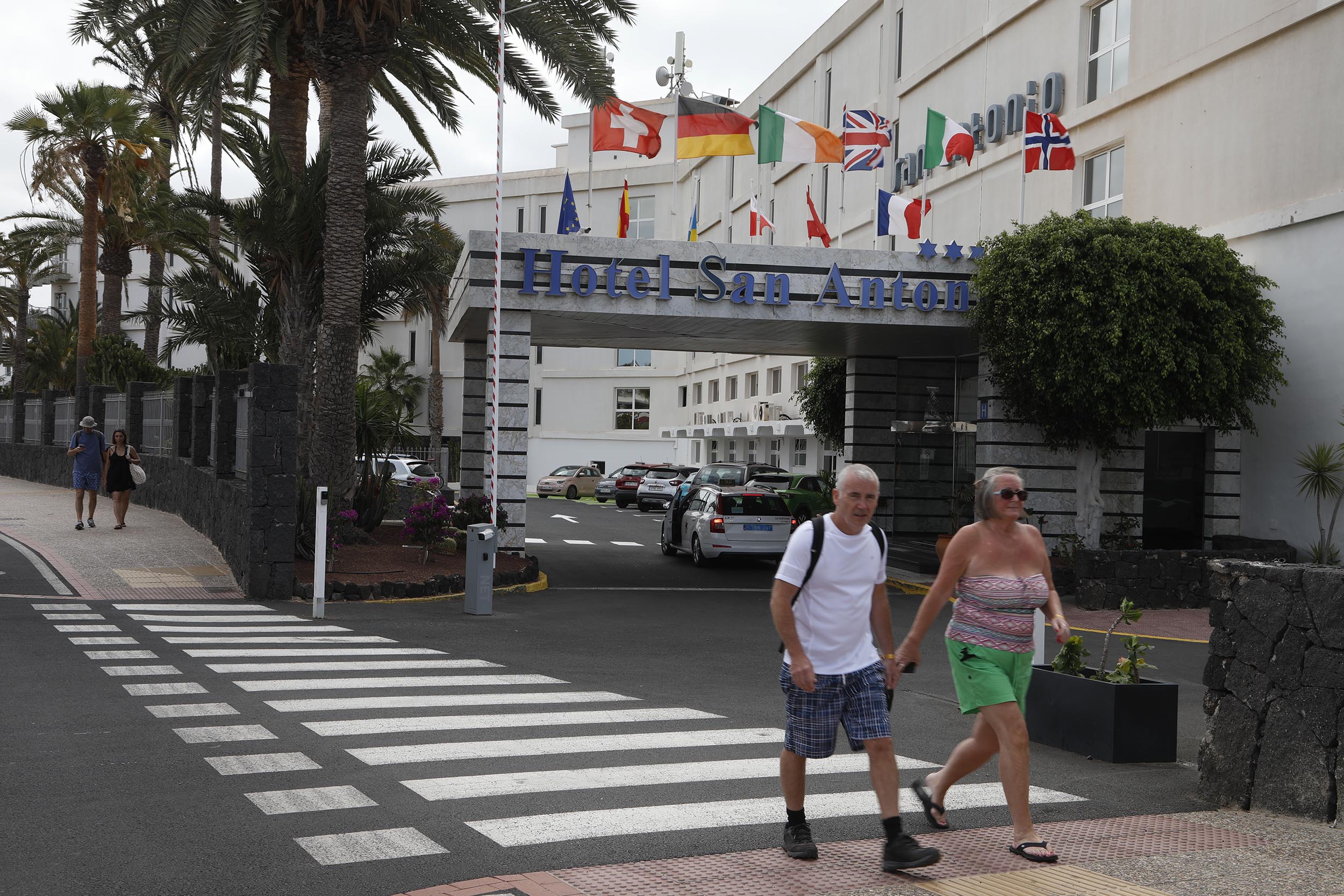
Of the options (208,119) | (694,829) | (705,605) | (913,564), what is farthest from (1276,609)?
(208,119)

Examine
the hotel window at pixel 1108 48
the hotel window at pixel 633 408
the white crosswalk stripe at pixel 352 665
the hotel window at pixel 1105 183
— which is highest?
the hotel window at pixel 1108 48

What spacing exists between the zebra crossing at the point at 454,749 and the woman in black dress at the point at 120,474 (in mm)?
10159

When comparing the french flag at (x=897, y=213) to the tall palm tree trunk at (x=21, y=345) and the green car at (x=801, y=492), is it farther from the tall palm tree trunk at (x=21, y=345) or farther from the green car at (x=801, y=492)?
the tall palm tree trunk at (x=21, y=345)

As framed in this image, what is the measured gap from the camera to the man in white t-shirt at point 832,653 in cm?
546

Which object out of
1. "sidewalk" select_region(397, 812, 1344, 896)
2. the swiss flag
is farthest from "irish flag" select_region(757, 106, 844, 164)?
"sidewalk" select_region(397, 812, 1344, 896)

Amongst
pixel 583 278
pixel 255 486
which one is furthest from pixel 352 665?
pixel 583 278

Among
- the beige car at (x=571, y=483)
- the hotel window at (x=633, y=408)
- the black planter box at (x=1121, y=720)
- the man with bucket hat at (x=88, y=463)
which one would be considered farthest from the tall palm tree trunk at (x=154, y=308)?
the hotel window at (x=633, y=408)

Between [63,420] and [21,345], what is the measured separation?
19.8 metres

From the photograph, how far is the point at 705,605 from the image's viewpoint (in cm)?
1711

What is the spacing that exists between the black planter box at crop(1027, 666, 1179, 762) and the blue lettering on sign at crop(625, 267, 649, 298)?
12909 mm

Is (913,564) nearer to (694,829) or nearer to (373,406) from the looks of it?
(373,406)

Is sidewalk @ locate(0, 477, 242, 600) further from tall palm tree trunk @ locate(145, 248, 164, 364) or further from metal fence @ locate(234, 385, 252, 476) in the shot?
tall palm tree trunk @ locate(145, 248, 164, 364)

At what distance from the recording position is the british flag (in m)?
24.0

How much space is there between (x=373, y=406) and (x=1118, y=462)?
51.2 feet
